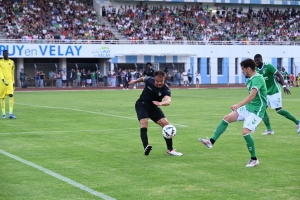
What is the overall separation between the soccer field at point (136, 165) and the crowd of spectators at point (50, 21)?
37.5 meters

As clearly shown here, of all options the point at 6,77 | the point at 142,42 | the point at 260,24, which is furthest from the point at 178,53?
the point at 6,77

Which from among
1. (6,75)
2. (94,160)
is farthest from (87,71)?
(94,160)

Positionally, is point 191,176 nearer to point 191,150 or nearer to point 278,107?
point 191,150

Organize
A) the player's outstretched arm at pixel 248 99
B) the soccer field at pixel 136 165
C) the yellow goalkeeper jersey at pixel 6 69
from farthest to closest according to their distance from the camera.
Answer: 1. the yellow goalkeeper jersey at pixel 6 69
2. the player's outstretched arm at pixel 248 99
3. the soccer field at pixel 136 165

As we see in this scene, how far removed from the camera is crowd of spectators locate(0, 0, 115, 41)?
53.5 metres

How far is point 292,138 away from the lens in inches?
549

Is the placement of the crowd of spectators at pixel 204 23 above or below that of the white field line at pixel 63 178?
above

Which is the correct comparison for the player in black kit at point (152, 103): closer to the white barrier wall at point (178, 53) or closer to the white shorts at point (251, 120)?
the white shorts at point (251, 120)

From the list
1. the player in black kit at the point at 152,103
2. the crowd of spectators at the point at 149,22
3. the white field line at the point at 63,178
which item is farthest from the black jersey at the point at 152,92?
the crowd of spectators at the point at 149,22

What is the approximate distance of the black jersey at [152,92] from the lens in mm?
11148

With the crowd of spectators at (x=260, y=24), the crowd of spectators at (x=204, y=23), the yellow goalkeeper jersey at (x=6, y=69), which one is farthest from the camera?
the crowd of spectators at (x=260, y=24)

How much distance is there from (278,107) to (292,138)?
1.33 metres

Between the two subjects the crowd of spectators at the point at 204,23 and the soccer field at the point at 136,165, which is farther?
the crowd of spectators at the point at 204,23

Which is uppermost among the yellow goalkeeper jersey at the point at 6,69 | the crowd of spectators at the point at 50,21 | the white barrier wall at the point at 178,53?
the crowd of spectators at the point at 50,21
